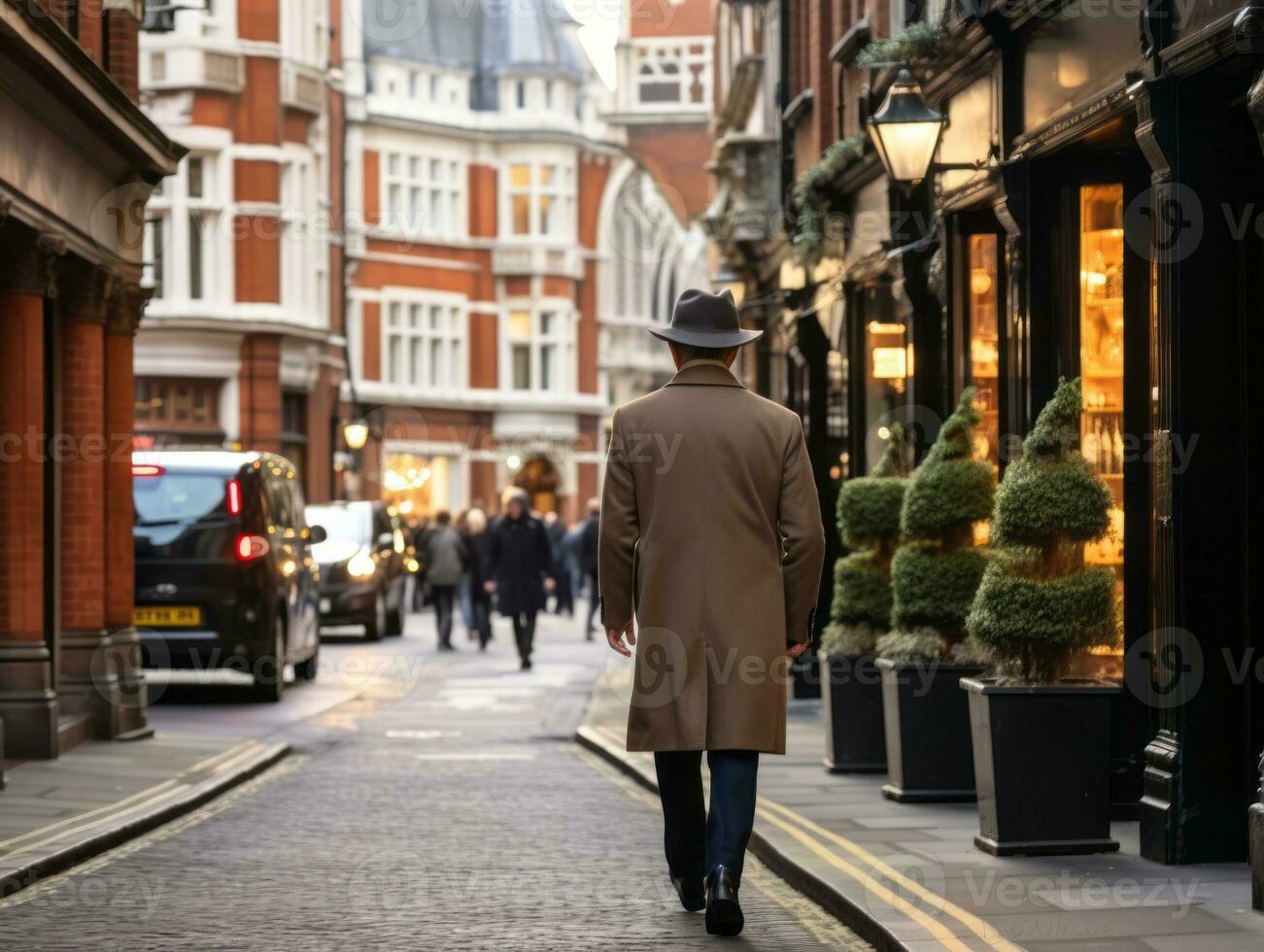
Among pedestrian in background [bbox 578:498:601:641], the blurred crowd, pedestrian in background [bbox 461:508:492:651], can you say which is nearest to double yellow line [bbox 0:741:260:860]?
the blurred crowd

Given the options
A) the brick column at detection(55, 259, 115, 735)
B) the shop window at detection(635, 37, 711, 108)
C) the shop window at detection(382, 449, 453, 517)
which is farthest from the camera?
the shop window at detection(382, 449, 453, 517)

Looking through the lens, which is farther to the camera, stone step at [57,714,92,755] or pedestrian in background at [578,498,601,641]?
pedestrian in background at [578,498,601,641]

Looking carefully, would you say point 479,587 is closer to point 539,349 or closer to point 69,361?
point 69,361

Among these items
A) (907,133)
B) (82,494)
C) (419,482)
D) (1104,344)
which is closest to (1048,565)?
(1104,344)

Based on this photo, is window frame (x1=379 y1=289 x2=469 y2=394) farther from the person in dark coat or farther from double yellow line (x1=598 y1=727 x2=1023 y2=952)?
double yellow line (x1=598 y1=727 x2=1023 y2=952)

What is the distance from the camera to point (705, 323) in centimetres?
791

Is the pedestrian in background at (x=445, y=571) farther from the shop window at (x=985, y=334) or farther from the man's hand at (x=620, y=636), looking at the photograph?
the man's hand at (x=620, y=636)

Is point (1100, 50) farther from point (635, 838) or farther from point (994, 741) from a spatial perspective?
point (635, 838)

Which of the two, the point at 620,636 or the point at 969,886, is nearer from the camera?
the point at 620,636

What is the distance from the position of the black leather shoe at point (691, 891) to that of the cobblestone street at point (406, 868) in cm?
8

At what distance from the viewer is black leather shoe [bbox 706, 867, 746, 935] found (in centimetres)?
745

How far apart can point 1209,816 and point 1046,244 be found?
3.46 metres

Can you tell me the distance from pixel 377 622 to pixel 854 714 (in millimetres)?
17801

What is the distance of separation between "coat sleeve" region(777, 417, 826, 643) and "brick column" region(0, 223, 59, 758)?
6733 mm
